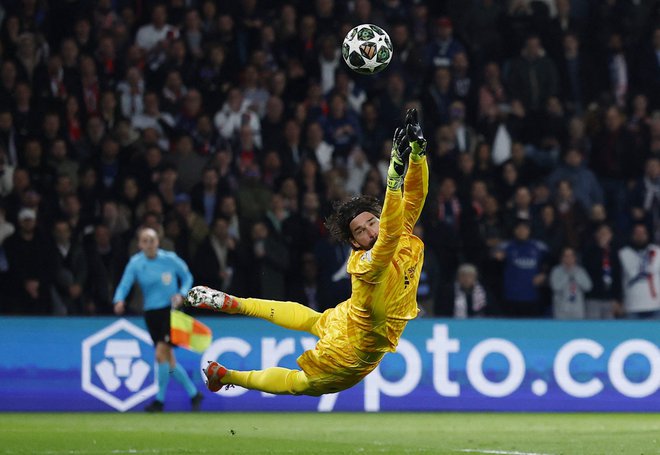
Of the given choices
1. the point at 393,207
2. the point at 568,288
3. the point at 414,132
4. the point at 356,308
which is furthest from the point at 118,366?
the point at 414,132

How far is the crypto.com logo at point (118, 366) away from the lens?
16.0 m

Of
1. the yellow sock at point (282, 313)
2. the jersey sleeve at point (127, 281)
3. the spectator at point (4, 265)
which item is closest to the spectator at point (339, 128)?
the jersey sleeve at point (127, 281)

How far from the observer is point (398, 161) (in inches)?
342

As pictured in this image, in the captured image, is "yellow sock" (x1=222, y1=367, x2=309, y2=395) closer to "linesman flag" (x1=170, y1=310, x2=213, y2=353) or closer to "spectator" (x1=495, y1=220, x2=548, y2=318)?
"linesman flag" (x1=170, y1=310, x2=213, y2=353)

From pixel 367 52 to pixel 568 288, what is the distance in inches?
317

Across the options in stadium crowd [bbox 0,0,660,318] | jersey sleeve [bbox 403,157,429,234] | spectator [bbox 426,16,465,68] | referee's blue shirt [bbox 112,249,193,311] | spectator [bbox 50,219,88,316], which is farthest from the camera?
spectator [bbox 426,16,465,68]

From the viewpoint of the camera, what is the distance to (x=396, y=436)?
12.8 meters

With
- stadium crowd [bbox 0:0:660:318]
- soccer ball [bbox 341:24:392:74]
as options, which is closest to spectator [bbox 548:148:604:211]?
stadium crowd [bbox 0:0:660:318]

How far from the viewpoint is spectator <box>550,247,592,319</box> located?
1747cm

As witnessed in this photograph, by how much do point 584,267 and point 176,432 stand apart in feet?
22.5

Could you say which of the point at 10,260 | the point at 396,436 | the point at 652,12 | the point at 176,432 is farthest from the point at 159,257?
the point at 652,12

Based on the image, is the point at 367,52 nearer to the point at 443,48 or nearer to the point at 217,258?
the point at 217,258

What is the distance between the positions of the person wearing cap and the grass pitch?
1.60 metres

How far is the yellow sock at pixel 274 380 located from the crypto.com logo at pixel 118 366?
20.1ft
